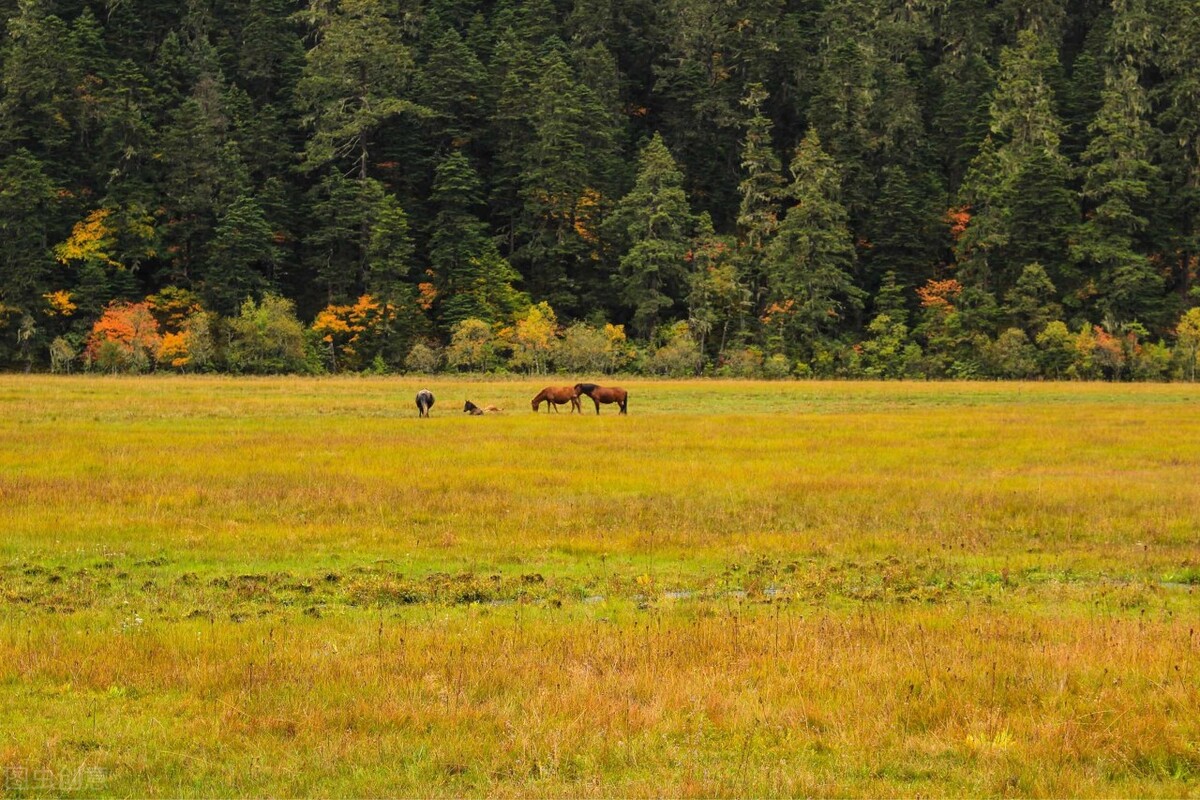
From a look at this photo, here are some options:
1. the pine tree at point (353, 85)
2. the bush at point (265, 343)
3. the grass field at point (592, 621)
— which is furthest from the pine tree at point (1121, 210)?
the bush at point (265, 343)

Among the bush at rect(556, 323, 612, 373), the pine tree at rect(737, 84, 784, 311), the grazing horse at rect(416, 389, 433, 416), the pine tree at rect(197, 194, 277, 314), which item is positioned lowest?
the grazing horse at rect(416, 389, 433, 416)

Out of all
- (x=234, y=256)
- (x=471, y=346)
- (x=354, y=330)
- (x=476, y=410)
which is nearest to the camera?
(x=476, y=410)

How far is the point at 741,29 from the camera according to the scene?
98.9 metres

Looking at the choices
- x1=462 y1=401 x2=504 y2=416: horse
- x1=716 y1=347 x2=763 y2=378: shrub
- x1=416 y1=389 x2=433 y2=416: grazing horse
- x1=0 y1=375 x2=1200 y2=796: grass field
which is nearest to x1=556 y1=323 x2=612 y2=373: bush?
x1=716 y1=347 x2=763 y2=378: shrub

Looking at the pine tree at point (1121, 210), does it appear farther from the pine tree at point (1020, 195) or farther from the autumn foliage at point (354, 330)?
the autumn foliage at point (354, 330)

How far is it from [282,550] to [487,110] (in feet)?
271

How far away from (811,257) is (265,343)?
4517 cm

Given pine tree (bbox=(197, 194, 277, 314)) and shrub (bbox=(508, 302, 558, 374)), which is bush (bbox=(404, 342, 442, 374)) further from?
pine tree (bbox=(197, 194, 277, 314))

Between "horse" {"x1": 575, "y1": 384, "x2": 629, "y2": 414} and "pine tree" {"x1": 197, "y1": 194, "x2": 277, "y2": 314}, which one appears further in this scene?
"pine tree" {"x1": 197, "y1": 194, "x2": 277, "y2": 314}

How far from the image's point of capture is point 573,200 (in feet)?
285

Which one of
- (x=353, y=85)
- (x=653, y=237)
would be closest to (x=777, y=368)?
(x=653, y=237)

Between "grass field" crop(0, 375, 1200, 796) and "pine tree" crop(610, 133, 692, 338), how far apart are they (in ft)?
185

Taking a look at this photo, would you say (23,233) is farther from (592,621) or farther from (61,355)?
(592,621)

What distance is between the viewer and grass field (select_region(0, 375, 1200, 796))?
711 cm
